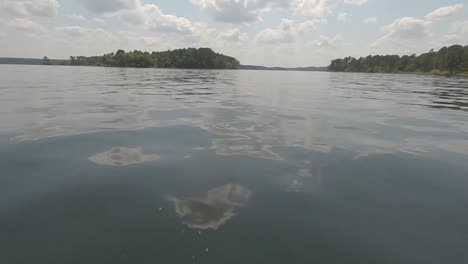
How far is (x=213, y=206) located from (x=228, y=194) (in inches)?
24.2

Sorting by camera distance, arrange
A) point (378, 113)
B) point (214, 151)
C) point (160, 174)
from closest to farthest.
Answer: point (160, 174) < point (214, 151) < point (378, 113)

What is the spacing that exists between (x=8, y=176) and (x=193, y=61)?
184284 mm

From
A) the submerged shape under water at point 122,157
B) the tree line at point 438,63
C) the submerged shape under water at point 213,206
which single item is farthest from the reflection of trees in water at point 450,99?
the tree line at point 438,63

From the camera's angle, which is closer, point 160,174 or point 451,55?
point 160,174

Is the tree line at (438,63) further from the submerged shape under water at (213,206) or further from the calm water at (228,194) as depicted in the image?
the submerged shape under water at (213,206)

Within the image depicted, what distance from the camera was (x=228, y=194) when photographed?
583 cm

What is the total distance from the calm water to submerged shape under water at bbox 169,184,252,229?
0.02 meters

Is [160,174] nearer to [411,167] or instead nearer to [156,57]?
[411,167]

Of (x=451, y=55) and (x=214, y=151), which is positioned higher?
(x=451, y=55)

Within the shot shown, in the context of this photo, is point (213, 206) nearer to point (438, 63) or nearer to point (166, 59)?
point (438, 63)

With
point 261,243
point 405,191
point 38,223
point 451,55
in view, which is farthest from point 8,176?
point 451,55

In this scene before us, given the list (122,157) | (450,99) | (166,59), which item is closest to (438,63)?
(450,99)

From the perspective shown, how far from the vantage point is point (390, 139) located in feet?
34.9

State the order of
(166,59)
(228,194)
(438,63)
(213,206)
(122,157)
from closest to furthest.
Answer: (213,206) → (228,194) → (122,157) → (438,63) → (166,59)
